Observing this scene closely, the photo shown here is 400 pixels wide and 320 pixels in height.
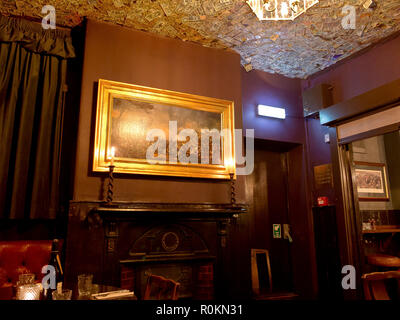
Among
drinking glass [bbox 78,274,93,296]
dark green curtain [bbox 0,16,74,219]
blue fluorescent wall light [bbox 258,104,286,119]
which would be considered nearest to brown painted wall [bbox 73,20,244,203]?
dark green curtain [bbox 0,16,74,219]

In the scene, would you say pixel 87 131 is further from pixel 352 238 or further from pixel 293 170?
pixel 352 238

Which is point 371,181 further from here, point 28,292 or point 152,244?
point 28,292

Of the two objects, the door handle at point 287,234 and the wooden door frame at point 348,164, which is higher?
the wooden door frame at point 348,164

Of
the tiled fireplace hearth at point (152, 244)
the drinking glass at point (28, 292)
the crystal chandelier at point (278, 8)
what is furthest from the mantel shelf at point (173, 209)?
the crystal chandelier at point (278, 8)

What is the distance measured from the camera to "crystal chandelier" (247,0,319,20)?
2879mm

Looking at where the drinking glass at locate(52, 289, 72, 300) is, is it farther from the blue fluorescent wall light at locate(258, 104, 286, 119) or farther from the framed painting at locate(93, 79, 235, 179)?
the blue fluorescent wall light at locate(258, 104, 286, 119)

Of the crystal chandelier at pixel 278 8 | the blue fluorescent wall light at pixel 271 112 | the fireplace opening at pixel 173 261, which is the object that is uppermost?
the crystal chandelier at pixel 278 8

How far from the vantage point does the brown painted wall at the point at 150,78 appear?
3.32 metres

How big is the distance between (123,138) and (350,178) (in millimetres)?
3082

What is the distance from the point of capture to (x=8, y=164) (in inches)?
125

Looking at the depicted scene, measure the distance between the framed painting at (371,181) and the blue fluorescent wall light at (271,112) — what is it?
59.2 inches

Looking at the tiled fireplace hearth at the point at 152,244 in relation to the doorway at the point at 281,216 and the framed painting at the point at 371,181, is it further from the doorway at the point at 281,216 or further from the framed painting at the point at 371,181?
the framed painting at the point at 371,181

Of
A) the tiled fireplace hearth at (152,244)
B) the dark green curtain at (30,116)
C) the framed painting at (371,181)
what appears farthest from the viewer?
the framed painting at (371,181)

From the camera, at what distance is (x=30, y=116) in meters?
3.35
